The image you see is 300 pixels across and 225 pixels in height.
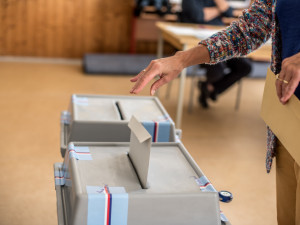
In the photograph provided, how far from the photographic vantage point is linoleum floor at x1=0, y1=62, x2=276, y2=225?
229 cm

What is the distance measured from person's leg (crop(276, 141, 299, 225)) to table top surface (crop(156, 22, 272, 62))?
185cm

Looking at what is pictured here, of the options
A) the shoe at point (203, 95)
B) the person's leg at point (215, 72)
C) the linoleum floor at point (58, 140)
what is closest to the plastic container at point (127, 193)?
the linoleum floor at point (58, 140)

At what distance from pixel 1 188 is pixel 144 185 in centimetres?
154

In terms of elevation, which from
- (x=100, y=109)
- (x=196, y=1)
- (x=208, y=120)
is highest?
(x=196, y=1)

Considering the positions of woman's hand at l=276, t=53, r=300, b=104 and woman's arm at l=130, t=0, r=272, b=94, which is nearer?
woman's hand at l=276, t=53, r=300, b=104

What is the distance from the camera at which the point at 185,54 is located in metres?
1.22

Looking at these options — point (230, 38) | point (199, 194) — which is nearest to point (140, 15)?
point (230, 38)

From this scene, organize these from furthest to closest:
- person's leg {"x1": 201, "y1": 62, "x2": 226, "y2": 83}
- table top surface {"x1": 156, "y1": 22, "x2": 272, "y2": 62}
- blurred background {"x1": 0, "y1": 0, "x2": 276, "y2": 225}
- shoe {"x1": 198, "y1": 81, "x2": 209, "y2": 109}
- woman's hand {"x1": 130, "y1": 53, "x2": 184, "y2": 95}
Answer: shoe {"x1": 198, "y1": 81, "x2": 209, "y2": 109}
person's leg {"x1": 201, "y1": 62, "x2": 226, "y2": 83}
table top surface {"x1": 156, "y1": 22, "x2": 272, "y2": 62}
blurred background {"x1": 0, "y1": 0, "x2": 276, "y2": 225}
woman's hand {"x1": 130, "y1": 53, "x2": 184, "y2": 95}

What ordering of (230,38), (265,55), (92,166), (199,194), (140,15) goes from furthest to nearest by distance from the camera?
1. (140,15)
2. (265,55)
3. (230,38)
4. (92,166)
5. (199,194)

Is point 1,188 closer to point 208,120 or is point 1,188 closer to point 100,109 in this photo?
point 100,109

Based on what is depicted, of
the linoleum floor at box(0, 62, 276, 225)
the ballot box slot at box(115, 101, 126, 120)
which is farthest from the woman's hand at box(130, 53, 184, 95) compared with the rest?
the linoleum floor at box(0, 62, 276, 225)

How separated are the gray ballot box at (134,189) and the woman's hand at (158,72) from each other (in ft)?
0.34

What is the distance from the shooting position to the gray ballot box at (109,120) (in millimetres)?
1539

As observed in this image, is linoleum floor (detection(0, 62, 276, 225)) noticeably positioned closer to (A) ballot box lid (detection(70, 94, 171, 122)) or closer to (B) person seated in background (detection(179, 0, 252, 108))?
(B) person seated in background (detection(179, 0, 252, 108))
